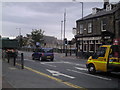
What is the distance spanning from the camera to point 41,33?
79.6m

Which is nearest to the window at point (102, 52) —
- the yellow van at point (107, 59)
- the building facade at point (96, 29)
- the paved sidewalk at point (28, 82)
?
the yellow van at point (107, 59)

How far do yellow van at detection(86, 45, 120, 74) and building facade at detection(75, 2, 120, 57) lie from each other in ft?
50.3

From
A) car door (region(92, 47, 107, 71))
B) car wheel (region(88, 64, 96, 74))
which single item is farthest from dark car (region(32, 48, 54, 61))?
car door (region(92, 47, 107, 71))

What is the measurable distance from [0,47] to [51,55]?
7732 mm

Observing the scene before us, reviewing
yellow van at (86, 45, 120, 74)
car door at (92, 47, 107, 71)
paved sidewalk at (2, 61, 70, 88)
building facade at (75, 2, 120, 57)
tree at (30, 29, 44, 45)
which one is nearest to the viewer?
paved sidewalk at (2, 61, 70, 88)

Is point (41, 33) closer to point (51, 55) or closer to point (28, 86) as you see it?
point (51, 55)

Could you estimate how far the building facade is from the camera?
95.1 ft

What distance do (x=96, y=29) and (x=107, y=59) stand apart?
71.9 ft

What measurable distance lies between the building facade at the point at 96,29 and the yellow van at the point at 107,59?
50.3 feet

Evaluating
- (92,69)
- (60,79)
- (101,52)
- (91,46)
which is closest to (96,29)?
(91,46)

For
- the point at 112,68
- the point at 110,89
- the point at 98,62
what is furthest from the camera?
the point at 98,62

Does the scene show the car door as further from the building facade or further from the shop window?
the shop window

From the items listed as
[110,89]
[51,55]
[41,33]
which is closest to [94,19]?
[51,55]

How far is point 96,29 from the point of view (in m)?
32.8
